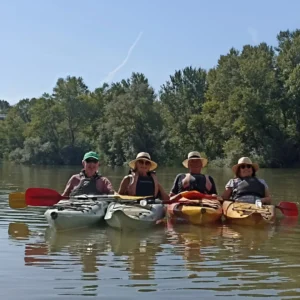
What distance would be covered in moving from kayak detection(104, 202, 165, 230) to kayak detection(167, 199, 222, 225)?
48cm

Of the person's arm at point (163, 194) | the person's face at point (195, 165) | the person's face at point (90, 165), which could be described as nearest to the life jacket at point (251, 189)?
the person's face at point (195, 165)

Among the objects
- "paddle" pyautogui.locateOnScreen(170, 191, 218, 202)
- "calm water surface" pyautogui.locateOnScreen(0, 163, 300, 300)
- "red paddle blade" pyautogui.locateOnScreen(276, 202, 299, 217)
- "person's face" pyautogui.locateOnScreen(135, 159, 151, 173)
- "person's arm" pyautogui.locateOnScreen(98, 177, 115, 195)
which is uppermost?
"person's face" pyautogui.locateOnScreen(135, 159, 151, 173)

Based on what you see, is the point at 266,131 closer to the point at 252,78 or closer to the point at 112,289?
the point at 252,78

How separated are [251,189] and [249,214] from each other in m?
1.10

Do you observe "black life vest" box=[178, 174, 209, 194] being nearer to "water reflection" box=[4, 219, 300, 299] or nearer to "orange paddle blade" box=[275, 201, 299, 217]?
"water reflection" box=[4, 219, 300, 299]

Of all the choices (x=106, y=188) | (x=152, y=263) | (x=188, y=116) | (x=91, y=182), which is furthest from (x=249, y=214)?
(x=188, y=116)

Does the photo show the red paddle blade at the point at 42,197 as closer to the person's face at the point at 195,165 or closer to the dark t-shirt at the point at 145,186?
the dark t-shirt at the point at 145,186

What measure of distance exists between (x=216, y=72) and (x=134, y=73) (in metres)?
9.69

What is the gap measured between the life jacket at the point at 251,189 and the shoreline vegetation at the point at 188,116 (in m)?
36.3

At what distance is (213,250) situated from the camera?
26.0 feet

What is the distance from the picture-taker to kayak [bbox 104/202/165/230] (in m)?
9.43

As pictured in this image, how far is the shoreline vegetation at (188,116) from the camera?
47375 millimetres

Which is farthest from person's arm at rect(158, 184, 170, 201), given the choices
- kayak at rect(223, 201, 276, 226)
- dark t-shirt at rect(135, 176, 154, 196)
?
kayak at rect(223, 201, 276, 226)

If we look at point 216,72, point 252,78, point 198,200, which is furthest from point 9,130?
point 198,200
